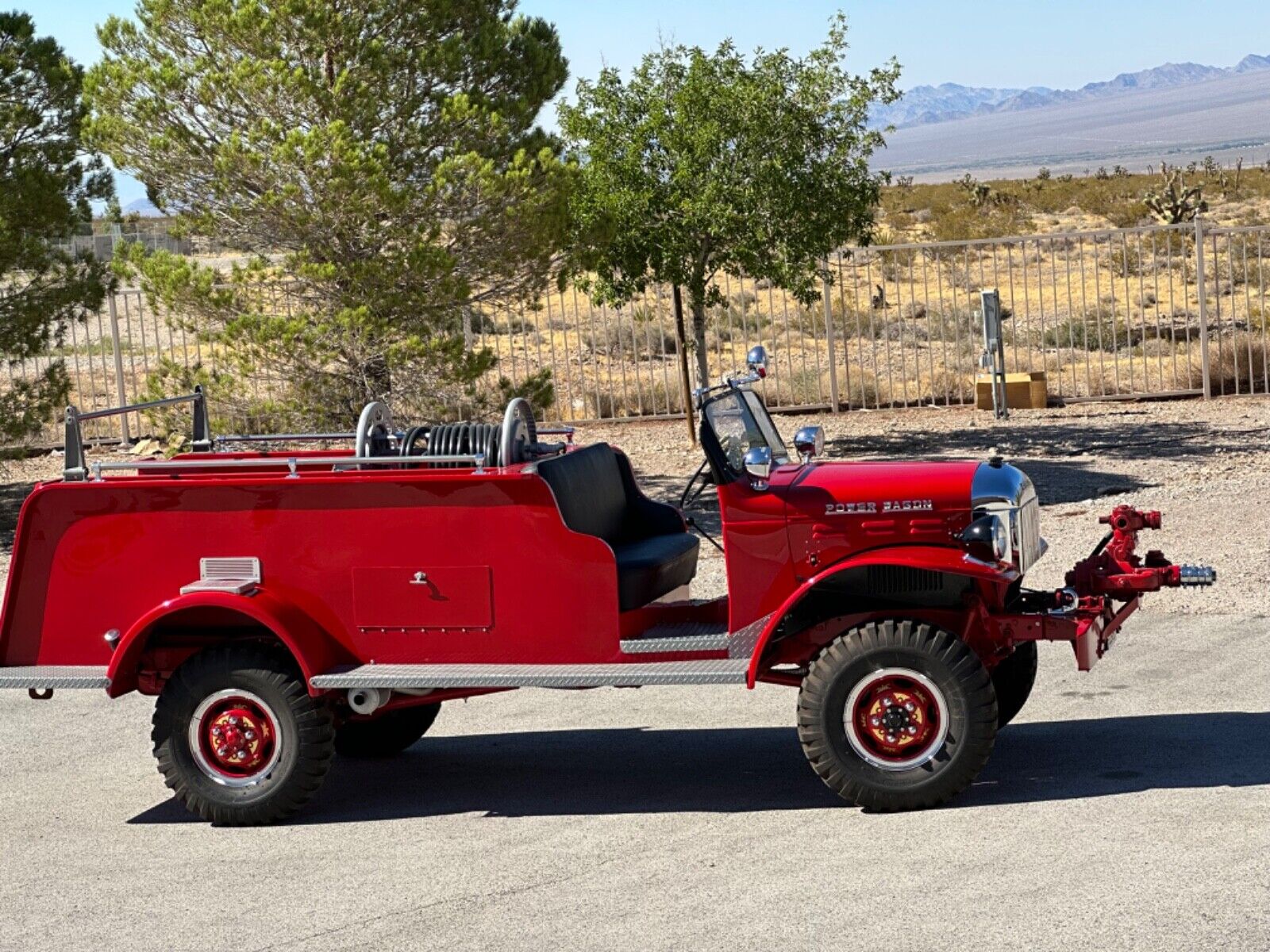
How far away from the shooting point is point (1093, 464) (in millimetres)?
16859

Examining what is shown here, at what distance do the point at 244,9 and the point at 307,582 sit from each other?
8.18m

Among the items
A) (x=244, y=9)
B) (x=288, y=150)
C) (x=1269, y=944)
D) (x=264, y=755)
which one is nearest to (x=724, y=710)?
(x=264, y=755)

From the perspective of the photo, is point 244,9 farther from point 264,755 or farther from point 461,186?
point 264,755

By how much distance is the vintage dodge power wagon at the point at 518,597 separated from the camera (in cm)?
689

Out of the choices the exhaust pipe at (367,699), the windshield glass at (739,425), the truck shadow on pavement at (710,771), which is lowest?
the truck shadow on pavement at (710,771)

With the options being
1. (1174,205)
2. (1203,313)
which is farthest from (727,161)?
(1174,205)

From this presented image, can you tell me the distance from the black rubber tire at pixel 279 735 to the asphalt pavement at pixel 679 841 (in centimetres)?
14

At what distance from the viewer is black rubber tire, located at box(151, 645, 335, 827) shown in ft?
23.9

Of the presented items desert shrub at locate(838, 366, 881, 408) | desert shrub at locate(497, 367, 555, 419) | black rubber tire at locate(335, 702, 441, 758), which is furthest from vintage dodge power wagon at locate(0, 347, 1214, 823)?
desert shrub at locate(838, 366, 881, 408)

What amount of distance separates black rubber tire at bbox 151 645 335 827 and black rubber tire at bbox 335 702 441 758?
3.60 ft

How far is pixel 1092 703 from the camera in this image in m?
8.53

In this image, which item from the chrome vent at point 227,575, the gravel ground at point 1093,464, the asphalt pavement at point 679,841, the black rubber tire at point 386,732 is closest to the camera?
the asphalt pavement at point 679,841

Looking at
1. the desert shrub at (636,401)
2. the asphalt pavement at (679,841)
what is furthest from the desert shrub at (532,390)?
the asphalt pavement at (679,841)

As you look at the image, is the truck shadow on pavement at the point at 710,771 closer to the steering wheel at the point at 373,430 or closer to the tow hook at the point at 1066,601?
the tow hook at the point at 1066,601
